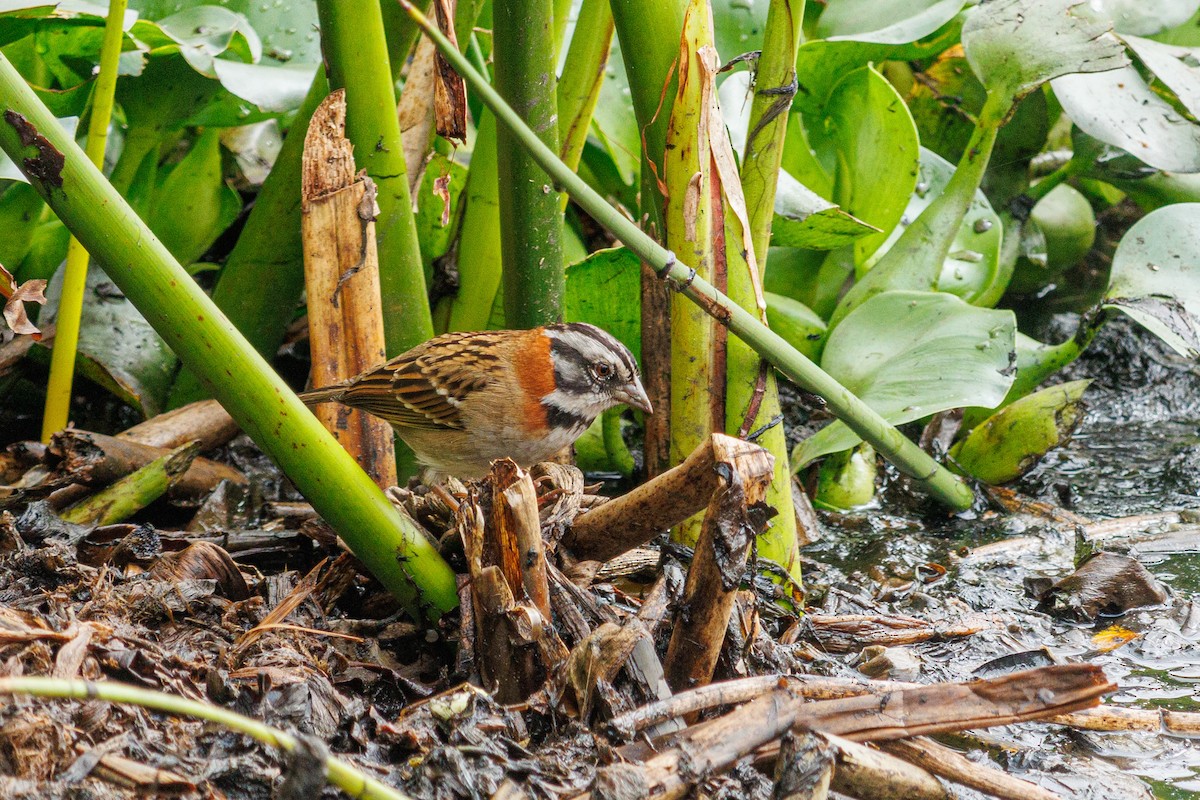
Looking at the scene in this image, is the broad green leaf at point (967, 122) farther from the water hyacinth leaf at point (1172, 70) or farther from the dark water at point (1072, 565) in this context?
the dark water at point (1072, 565)

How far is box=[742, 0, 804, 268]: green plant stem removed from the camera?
3.54 m

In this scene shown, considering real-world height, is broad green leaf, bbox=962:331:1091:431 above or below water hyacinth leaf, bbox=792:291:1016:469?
below

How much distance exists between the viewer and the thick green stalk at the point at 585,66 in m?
4.36

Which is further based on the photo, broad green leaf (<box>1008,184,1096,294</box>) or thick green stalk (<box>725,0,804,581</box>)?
broad green leaf (<box>1008,184,1096,294</box>)

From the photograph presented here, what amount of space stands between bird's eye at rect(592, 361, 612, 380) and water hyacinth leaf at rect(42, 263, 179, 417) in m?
2.13

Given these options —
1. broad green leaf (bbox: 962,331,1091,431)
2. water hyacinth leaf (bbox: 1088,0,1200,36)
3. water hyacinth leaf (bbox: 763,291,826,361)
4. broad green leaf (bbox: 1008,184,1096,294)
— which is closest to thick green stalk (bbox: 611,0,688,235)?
water hyacinth leaf (bbox: 763,291,826,361)

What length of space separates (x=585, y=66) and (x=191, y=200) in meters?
1.91

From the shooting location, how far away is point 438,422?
163 inches

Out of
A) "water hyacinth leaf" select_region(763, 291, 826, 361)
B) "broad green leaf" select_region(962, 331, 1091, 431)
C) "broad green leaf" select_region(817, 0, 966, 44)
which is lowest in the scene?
"broad green leaf" select_region(962, 331, 1091, 431)

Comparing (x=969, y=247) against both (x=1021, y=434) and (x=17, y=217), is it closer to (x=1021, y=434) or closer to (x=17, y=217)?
(x=1021, y=434)

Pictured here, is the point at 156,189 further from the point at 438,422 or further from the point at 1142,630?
the point at 1142,630

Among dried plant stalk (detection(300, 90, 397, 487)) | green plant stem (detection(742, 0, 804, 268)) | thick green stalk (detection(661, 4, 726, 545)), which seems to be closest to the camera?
thick green stalk (detection(661, 4, 726, 545))

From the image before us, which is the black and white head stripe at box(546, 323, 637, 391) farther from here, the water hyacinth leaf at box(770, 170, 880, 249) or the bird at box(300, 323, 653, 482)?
the water hyacinth leaf at box(770, 170, 880, 249)

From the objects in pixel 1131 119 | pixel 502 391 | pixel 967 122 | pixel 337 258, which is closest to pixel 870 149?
pixel 1131 119
